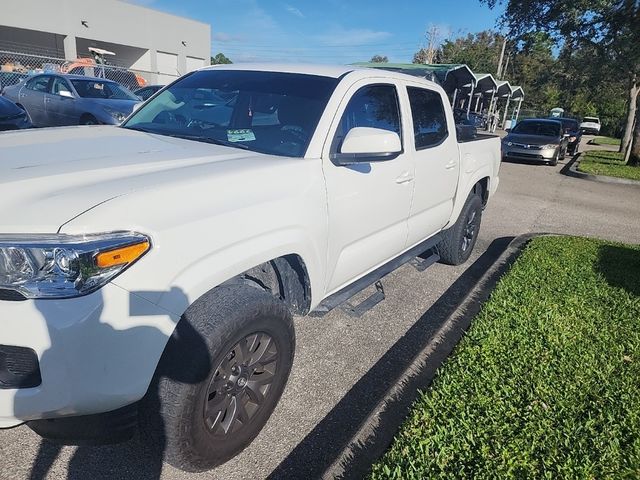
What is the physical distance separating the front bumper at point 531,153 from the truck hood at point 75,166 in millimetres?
16070

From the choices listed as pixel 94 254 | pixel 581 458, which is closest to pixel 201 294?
pixel 94 254

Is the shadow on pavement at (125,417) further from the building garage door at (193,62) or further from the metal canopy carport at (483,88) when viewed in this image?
the building garage door at (193,62)

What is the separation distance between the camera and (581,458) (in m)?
2.30

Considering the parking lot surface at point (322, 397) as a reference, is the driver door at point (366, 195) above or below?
above

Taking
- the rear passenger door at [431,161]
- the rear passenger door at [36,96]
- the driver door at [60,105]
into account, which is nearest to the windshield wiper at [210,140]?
the rear passenger door at [431,161]

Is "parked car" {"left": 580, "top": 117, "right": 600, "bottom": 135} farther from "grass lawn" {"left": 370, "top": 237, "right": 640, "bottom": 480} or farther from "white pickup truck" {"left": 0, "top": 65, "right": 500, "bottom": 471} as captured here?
"white pickup truck" {"left": 0, "top": 65, "right": 500, "bottom": 471}

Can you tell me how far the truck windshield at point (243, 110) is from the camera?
9.27 feet

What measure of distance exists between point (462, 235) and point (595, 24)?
14839mm

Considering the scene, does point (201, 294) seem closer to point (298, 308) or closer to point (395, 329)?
point (298, 308)

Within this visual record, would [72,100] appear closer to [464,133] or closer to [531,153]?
[464,133]

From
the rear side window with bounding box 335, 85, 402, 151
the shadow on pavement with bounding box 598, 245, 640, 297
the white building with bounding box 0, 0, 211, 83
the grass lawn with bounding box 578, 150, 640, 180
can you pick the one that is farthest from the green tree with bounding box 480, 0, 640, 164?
the white building with bounding box 0, 0, 211, 83

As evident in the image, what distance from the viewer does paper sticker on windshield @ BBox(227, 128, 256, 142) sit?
2857mm

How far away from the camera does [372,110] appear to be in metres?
3.36

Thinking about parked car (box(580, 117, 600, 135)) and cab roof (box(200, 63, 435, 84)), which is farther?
parked car (box(580, 117, 600, 135))
